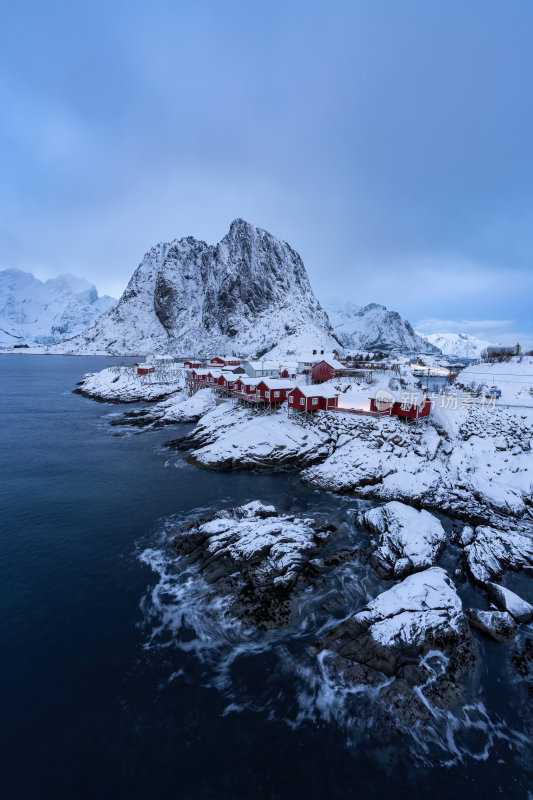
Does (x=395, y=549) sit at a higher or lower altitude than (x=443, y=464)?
lower

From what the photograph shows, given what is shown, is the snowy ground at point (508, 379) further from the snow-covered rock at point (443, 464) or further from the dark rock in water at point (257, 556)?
the dark rock in water at point (257, 556)

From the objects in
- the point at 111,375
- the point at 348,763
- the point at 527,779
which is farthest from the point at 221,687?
the point at 111,375

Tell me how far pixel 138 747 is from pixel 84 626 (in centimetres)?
645

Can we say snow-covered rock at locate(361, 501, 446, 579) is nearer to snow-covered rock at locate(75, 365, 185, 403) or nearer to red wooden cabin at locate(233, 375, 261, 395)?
red wooden cabin at locate(233, 375, 261, 395)

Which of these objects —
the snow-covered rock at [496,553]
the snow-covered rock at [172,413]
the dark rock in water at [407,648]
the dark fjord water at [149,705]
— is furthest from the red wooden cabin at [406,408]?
the snow-covered rock at [172,413]

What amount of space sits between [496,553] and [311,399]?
25.0 m

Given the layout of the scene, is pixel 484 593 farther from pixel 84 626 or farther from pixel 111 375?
pixel 111 375

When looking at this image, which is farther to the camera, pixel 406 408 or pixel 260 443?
pixel 260 443

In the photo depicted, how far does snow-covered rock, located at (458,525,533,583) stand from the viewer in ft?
62.6

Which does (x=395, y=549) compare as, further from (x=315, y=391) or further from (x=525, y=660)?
(x=315, y=391)

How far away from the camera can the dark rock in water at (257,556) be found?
16769mm

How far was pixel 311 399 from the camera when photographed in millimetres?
41750

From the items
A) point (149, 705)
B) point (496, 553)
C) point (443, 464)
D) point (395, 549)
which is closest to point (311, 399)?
point (443, 464)

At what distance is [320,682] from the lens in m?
13.2
